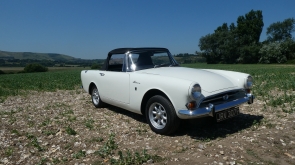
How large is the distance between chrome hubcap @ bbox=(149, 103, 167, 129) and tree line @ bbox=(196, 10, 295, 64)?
5206 cm

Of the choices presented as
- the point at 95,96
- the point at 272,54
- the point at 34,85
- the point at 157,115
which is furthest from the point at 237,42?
the point at 157,115

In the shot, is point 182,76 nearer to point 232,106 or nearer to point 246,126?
point 232,106

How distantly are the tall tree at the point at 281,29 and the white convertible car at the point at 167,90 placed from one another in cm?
7324

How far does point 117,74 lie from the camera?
5.07 meters

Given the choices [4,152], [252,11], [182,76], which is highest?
[252,11]

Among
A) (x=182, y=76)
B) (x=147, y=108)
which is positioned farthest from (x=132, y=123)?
(x=182, y=76)

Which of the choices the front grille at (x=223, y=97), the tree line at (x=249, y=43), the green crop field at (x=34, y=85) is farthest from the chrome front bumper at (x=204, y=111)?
the tree line at (x=249, y=43)

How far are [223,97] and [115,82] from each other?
91.2 inches

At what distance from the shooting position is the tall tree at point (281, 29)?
218 ft

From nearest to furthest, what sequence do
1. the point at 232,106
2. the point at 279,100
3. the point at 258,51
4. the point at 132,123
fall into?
the point at 232,106 < the point at 132,123 < the point at 279,100 < the point at 258,51

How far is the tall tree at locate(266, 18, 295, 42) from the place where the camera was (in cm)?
6656

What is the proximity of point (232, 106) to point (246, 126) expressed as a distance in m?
0.78

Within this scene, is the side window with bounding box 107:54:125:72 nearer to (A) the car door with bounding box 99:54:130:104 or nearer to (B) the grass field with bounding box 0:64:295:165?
(A) the car door with bounding box 99:54:130:104

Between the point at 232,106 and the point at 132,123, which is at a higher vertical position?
the point at 232,106
